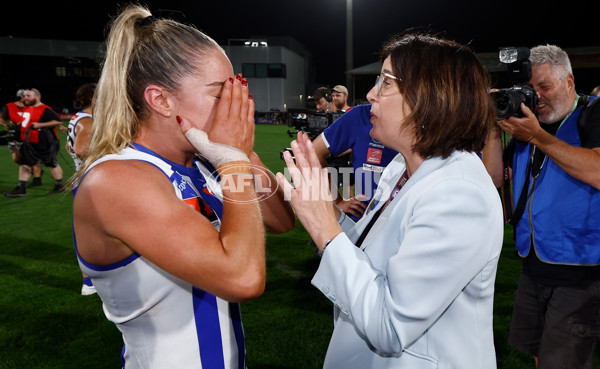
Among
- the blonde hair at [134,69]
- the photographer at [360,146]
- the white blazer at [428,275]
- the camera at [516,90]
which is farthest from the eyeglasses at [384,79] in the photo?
the photographer at [360,146]

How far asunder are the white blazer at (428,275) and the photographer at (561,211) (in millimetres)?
1308

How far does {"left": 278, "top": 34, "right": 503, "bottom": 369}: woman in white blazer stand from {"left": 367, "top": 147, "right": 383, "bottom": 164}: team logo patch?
184cm

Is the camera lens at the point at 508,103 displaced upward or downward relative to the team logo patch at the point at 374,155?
upward

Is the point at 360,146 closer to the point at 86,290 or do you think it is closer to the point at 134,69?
the point at 134,69

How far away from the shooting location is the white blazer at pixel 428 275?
1.11 meters

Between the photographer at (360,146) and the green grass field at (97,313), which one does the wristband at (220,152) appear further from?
the photographer at (360,146)

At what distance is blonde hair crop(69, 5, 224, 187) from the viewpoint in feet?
4.31

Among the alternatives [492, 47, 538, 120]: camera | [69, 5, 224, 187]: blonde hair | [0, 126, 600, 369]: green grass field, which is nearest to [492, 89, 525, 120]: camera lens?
[492, 47, 538, 120]: camera

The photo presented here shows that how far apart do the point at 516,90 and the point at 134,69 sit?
210 cm

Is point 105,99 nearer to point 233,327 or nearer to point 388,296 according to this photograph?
point 233,327

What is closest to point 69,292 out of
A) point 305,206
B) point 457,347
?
point 305,206

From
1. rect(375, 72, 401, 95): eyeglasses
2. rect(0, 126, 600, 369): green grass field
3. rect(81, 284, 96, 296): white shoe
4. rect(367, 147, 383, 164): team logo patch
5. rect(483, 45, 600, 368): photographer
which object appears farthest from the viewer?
rect(81, 284, 96, 296): white shoe

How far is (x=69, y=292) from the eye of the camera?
4.33m

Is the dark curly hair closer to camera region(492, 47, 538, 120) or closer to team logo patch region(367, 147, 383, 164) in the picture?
camera region(492, 47, 538, 120)
